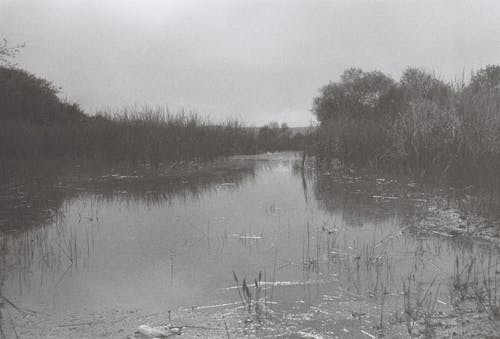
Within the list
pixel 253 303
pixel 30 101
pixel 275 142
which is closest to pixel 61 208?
pixel 253 303

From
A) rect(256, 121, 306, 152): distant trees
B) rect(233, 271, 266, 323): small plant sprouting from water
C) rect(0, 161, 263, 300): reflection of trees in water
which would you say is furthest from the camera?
rect(256, 121, 306, 152): distant trees

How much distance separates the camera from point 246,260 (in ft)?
12.7

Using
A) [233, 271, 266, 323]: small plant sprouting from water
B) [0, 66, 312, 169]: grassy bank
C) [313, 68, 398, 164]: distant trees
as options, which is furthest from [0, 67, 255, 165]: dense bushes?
[233, 271, 266, 323]: small plant sprouting from water

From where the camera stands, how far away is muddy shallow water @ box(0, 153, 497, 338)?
279 centimetres

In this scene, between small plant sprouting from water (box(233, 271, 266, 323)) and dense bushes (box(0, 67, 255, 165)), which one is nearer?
small plant sprouting from water (box(233, 271, 266, 323))

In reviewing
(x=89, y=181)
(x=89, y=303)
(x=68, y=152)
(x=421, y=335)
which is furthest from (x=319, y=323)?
(x=68, y=152)

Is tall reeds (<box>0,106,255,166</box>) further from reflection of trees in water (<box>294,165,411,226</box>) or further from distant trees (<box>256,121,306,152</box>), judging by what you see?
distant trees (<box>256,121,306,152</box>)

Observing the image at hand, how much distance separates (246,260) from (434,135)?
743cm

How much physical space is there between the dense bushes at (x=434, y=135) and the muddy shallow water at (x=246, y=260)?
8.38ft

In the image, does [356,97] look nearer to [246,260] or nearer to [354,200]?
[354,200]

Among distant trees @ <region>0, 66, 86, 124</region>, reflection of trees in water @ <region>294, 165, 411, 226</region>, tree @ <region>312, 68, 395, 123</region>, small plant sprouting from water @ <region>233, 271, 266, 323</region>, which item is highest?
tree @ <region>312, 68, 395, 123</region>

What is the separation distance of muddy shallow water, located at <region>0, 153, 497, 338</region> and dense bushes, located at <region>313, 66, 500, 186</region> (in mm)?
2555

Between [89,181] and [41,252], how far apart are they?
538cm

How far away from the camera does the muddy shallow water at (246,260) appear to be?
9.15 feet
